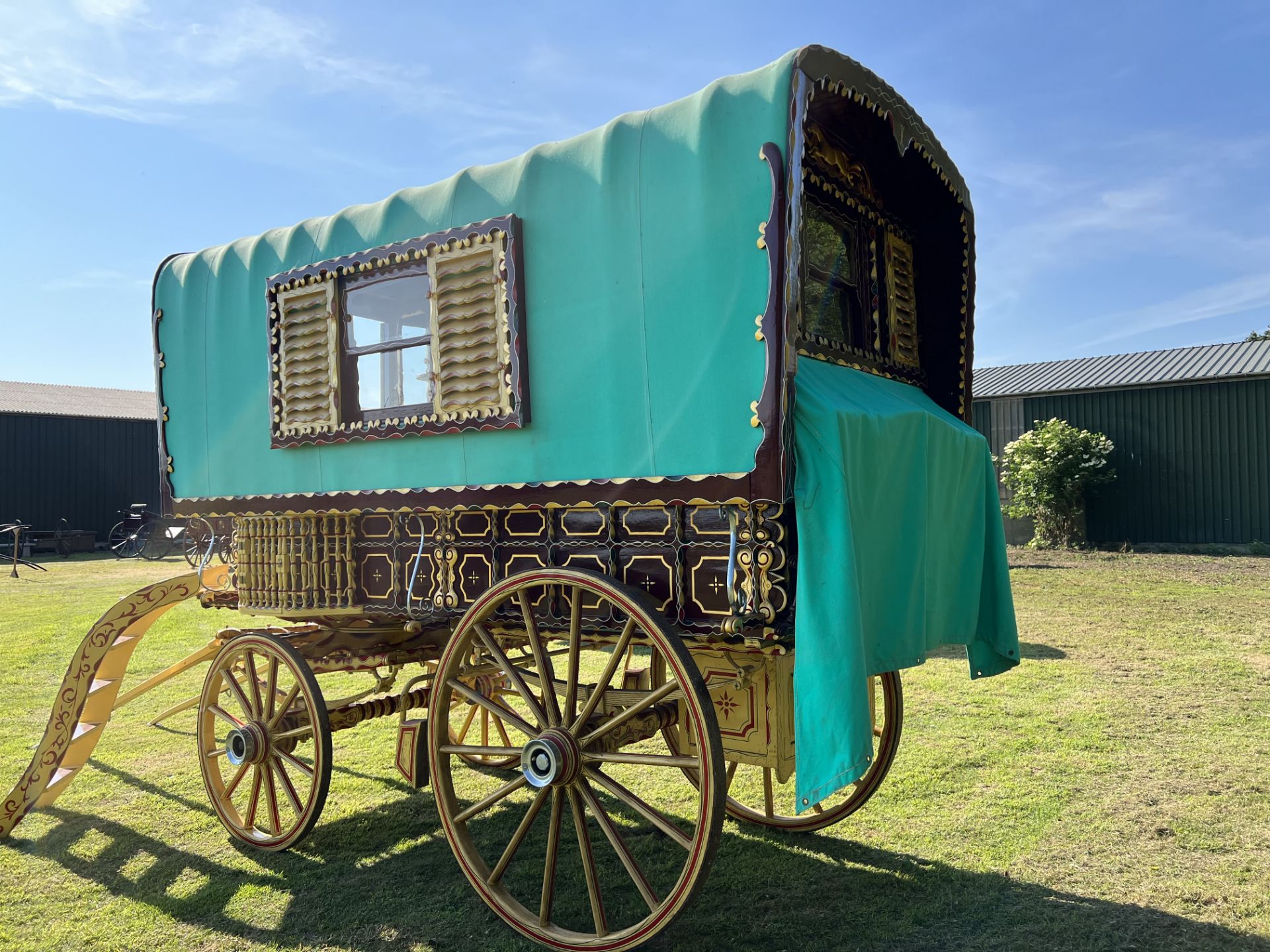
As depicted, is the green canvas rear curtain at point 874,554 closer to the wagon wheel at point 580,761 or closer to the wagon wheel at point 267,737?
the wagon wheel at point 580,761

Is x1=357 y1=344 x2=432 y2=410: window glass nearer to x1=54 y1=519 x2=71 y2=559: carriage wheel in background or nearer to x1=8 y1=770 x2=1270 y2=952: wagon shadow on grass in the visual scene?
x1=8 y1=770 x2=1270 y2=952: wagon shadow on grass

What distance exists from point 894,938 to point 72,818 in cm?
393

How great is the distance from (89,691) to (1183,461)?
1548 cm

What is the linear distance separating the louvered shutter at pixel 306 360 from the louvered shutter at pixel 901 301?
8.19 feet

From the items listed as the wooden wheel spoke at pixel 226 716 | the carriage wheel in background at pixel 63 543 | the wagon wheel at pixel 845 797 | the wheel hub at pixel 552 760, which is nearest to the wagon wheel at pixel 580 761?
the wheel hub at pixel 552 760

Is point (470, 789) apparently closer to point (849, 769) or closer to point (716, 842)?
point (716, 842)

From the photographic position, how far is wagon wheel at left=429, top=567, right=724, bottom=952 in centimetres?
280

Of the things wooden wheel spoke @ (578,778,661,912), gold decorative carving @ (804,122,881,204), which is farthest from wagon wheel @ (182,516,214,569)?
gold decorative carving @ (804,122,881,204)

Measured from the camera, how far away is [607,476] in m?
3.27

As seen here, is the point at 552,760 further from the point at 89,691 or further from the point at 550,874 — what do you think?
the point at 89,691

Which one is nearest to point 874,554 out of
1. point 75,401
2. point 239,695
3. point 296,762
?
point 296,762

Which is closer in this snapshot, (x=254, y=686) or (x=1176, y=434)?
(x=254, y=686)

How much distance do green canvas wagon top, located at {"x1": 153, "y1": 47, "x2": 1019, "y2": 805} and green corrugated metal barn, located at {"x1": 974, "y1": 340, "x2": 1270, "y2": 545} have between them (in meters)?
12.7

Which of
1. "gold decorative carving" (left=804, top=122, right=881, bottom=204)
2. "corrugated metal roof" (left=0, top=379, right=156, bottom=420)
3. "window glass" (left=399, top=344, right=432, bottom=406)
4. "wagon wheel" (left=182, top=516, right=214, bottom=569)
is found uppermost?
"corrugated metal roof" (left=0, top=379, right=156, bottom=420)
